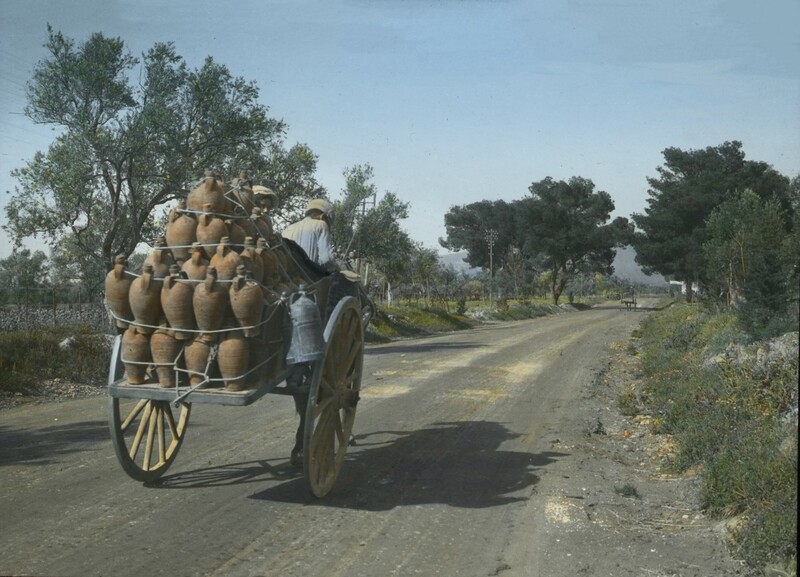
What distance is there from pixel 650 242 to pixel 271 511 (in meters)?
52.6

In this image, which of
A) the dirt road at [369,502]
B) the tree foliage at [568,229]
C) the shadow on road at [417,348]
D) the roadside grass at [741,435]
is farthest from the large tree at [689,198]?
the dirt road at [369,502]

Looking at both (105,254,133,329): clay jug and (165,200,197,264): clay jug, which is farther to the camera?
(165,200,197,264): clay jug

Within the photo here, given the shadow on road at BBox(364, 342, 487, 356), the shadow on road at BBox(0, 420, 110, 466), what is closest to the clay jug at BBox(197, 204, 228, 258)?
the shadow on road at BBox(0, 420, 110, 466)

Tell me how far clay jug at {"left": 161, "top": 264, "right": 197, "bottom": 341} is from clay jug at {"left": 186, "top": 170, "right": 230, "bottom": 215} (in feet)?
1.93

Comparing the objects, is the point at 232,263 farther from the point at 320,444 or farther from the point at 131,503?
the point at 131,503

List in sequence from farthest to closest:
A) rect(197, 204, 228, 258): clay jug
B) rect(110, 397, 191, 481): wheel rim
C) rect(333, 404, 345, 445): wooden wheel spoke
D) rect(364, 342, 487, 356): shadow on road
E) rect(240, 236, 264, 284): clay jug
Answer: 1. rect(364, 342, 487, 356): shadow on road
2. rect(333, 404, 345, 445): wooden wheel spoke
3. rect(110, 397, 191, 481): wheel rim
4. rect(197, 204, 228, 258): clay jug
5. rect(240, 236, 264, 284): clay jug

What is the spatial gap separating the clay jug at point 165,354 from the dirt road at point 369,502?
1.12 m

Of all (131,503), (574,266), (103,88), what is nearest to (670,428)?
(131,503)

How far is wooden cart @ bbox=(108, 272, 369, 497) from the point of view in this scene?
20.1ft

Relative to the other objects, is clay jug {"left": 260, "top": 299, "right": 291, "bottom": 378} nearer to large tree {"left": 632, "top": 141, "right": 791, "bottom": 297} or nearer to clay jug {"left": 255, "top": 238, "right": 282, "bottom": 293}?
clay jug {"left": 255, "top": 238, "right": 282, "bottom": 293}

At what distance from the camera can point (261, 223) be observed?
671cm

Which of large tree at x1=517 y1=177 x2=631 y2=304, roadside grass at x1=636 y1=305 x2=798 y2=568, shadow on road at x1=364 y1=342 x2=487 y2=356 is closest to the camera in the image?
roadside grass at x1=636 y1=305 x2=798 y2=568

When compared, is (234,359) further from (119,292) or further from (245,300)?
(119,292)

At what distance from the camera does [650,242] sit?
181 feet
